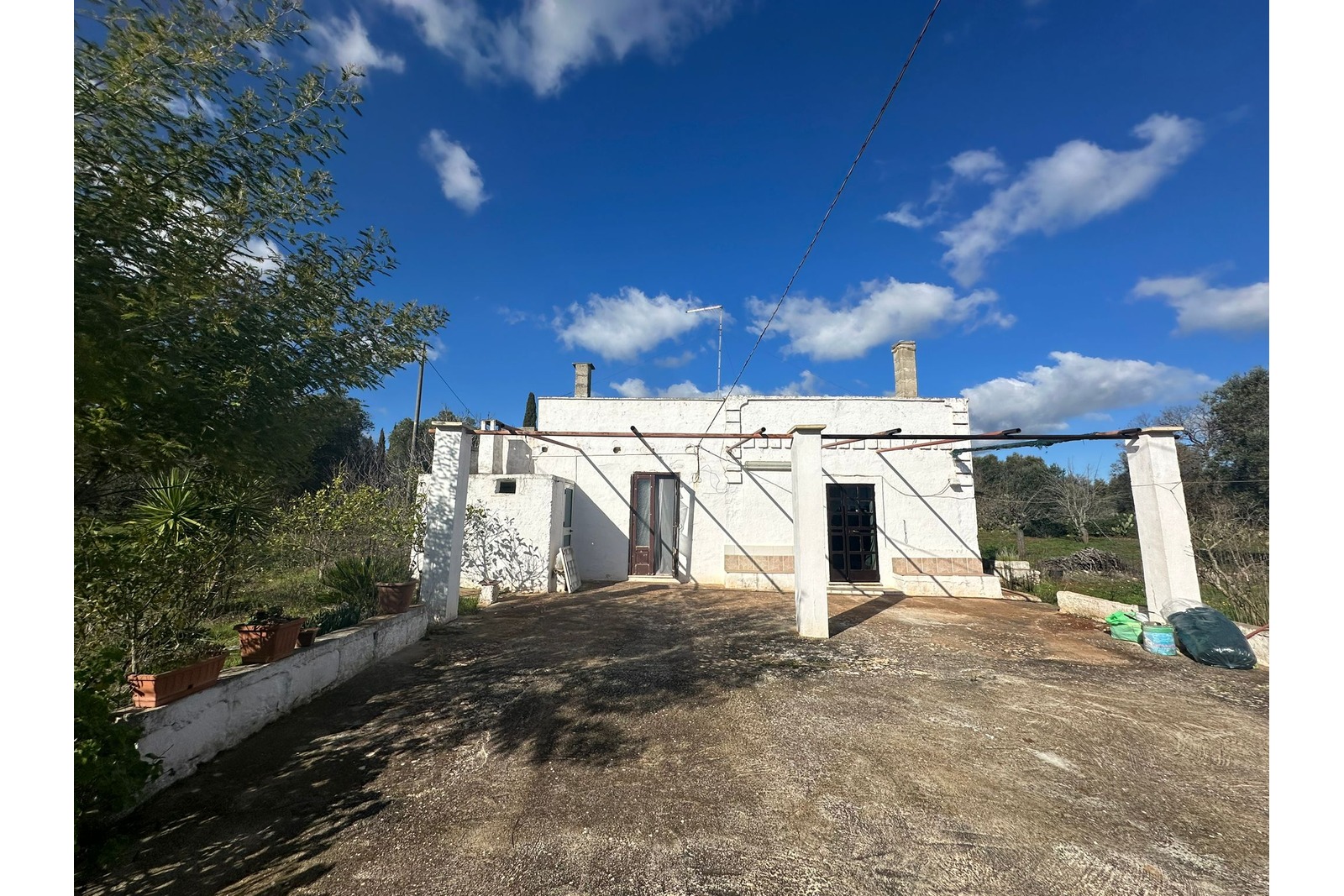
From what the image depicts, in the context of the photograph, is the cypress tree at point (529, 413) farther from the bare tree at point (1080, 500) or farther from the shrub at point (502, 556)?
the bare tree at point (1080, 500)

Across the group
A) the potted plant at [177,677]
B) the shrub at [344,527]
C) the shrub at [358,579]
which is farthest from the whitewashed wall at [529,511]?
the potted plant at [177,677]

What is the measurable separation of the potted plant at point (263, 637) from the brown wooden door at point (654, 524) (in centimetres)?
Answer: 682

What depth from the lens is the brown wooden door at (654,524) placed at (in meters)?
10.1


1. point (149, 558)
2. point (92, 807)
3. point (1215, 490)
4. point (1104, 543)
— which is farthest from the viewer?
→ point (1104, 543)

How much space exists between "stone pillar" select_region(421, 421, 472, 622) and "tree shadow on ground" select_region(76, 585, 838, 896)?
52cm

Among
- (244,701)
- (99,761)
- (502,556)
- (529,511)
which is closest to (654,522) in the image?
(529,511)

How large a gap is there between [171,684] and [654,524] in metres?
7.85

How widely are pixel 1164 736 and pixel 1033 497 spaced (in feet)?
63.8

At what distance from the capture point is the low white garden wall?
2.58 meters
